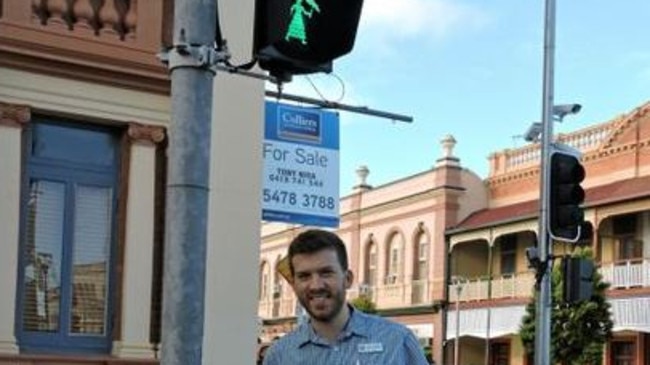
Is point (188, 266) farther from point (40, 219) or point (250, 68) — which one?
point (40, 219)

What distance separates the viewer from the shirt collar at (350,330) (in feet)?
13.1

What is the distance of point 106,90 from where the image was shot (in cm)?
1027

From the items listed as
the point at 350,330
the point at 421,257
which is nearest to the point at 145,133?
the point at 350,330

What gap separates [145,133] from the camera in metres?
10.4

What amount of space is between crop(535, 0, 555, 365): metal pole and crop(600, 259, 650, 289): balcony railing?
20.8 m

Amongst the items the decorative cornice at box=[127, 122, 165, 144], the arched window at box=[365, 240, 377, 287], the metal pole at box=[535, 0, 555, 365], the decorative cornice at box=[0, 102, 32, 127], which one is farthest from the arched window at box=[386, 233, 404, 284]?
the decorative cornice at box=[0, 102, 32, 127]

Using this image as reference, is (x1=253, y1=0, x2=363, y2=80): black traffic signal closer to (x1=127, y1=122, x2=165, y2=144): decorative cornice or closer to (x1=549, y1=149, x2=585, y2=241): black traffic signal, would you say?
(x1=127, y1=122, x2=165, y2=144): decorative cornice

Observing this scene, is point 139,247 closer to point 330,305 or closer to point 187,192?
point 187,192

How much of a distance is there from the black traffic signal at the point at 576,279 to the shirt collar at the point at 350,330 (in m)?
9.58

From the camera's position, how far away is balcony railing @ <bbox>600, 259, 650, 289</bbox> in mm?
36406

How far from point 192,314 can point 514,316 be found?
38940mm

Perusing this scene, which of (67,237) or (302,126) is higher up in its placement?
(302,126)

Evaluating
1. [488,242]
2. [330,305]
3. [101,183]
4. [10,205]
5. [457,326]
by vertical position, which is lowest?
[330,305]

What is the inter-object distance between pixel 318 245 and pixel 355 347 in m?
0.36
